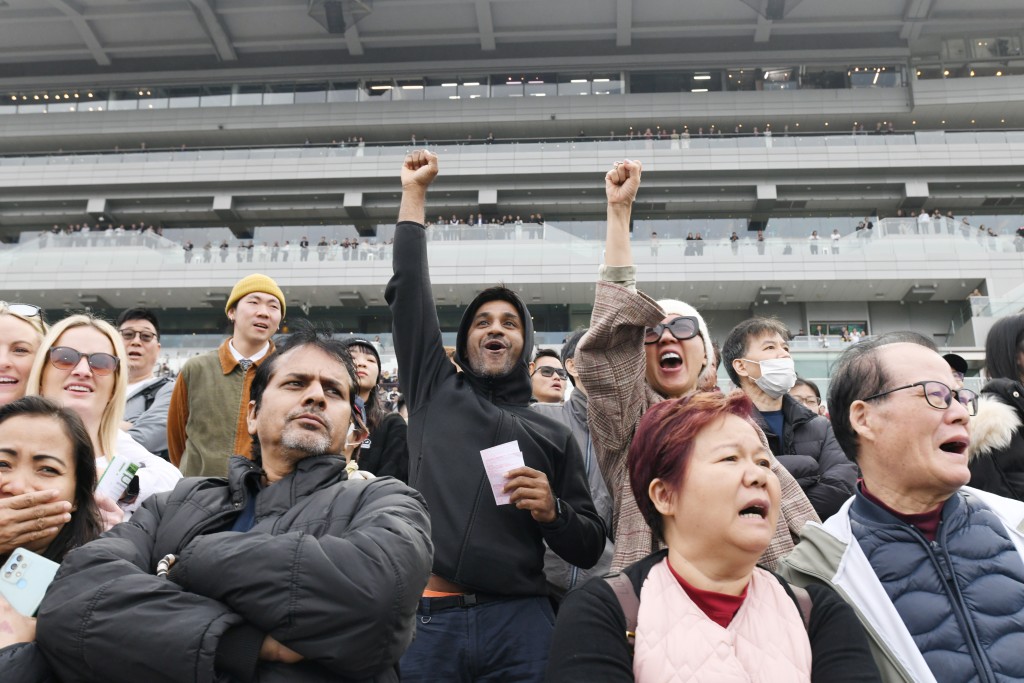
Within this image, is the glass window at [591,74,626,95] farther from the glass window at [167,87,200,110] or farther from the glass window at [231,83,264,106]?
the glass window at [167,87,200,110]

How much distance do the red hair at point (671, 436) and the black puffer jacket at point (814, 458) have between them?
1121 mm

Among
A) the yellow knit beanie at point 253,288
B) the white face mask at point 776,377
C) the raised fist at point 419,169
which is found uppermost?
the raised fist at point 419,169

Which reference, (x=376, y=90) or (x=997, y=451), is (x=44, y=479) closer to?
(x=997, y=451)

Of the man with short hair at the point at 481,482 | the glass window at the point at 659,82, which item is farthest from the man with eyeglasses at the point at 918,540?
the glass window at the point at 659,82

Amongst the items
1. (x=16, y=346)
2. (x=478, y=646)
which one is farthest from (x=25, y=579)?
(x=16, y=346)

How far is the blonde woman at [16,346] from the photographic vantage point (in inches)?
122

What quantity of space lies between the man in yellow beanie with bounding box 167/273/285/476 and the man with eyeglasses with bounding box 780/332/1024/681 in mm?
3155

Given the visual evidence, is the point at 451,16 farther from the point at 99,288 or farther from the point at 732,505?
the point at 732,505

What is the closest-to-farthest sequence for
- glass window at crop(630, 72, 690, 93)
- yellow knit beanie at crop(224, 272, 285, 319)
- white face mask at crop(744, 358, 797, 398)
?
white face mask at crop(744, 358, 797, 398), yellow knit beanie at crop(224, 272, 285, 319), glass window at crop(630, 72, 690, 93)

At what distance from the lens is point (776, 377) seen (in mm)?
3820

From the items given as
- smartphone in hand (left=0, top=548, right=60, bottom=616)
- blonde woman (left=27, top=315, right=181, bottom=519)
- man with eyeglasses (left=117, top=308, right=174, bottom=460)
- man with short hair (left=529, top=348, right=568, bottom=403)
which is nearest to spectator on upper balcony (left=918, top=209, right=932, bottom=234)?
man with short hair (left=529, top=348, right=568, bottom=403)

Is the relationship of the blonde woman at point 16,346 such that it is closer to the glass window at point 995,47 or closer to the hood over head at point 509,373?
the hood over head at point 509,373

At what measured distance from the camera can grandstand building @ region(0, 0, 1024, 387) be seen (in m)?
27.0

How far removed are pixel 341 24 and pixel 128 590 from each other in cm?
3557
